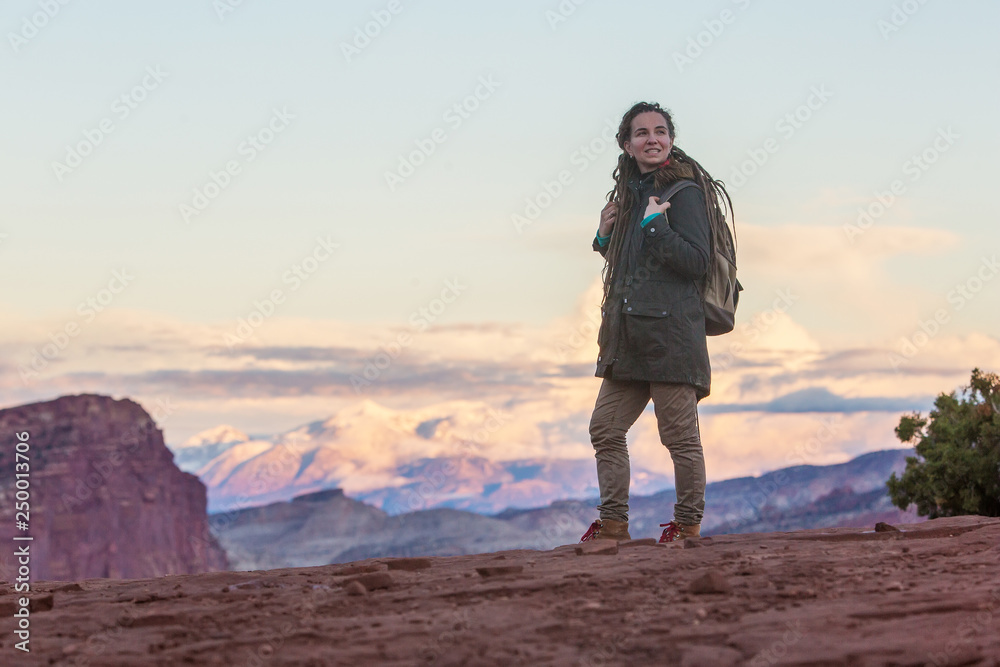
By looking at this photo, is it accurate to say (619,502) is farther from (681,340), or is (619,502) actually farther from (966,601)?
(966,601)

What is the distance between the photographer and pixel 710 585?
5129 millimetres

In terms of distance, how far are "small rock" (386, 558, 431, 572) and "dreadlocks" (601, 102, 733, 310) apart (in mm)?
2127

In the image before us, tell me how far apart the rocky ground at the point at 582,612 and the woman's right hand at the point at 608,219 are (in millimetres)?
2236

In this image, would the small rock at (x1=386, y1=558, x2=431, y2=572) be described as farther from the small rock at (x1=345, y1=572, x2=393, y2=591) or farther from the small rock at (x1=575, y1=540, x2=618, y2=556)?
the small rock at (x1=575, y1=540, x2=618, y2=556)

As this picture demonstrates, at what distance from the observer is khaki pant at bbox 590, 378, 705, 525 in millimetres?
7215

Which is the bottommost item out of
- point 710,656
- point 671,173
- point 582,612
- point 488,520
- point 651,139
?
point 710,656

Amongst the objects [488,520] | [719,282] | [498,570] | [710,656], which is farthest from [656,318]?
Answer: [488,520]

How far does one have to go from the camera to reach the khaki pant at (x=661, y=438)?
7215 mm

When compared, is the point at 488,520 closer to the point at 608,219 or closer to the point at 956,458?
the point at 956,458

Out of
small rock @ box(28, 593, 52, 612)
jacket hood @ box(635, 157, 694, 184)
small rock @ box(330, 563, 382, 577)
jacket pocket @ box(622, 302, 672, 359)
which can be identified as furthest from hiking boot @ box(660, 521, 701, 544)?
small rock @ box(28, 593, 52, 612)

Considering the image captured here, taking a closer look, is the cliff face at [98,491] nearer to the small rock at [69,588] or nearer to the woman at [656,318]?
the small rock at [69,588]

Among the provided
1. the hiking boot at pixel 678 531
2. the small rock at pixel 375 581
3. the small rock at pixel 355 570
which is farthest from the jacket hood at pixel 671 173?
the small rock at pixel 375 581

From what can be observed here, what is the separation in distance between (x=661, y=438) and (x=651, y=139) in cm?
196

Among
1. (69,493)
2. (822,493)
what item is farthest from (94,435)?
(822,493)
